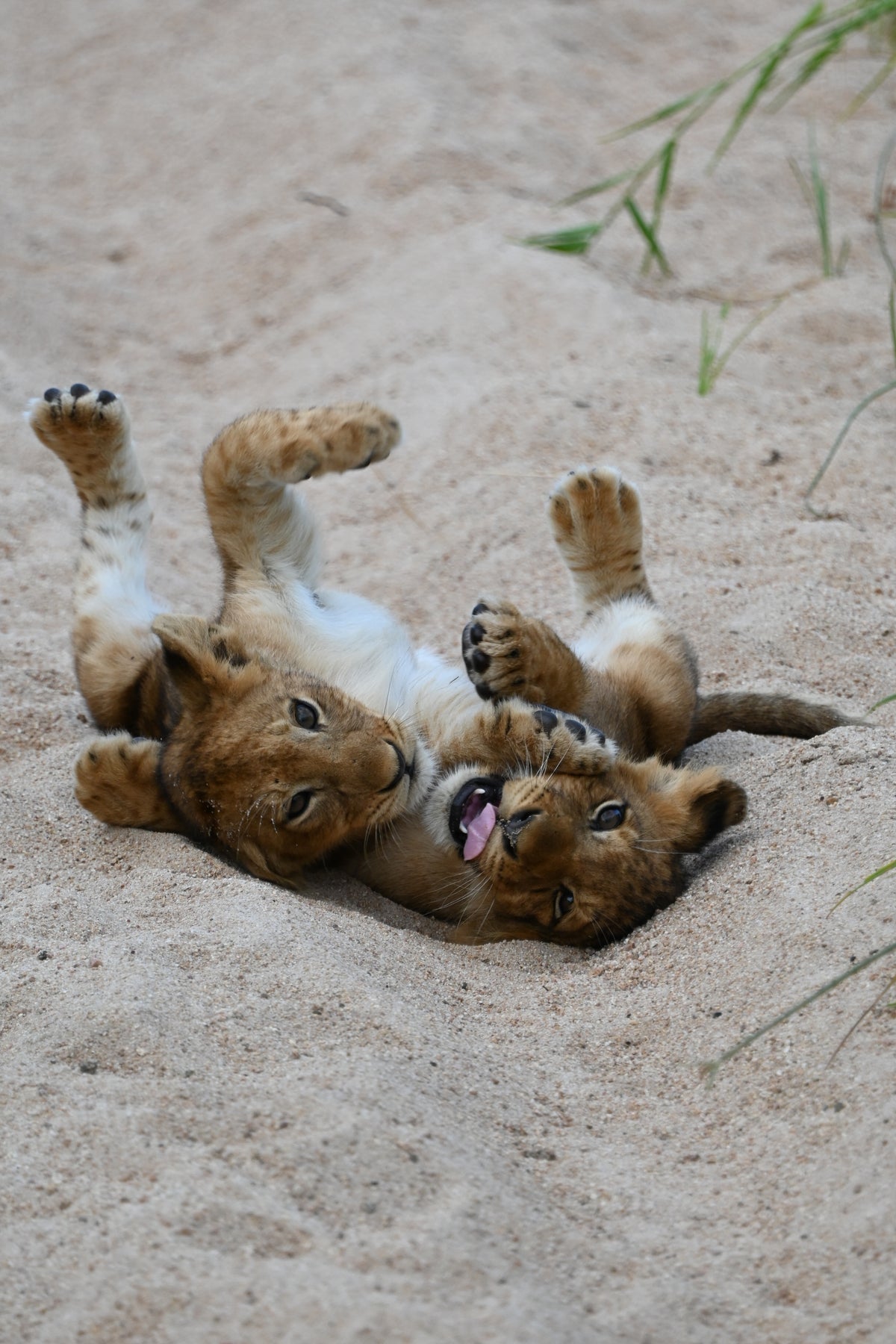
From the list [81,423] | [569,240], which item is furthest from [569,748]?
[569,240]

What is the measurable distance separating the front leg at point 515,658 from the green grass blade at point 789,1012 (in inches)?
56.4

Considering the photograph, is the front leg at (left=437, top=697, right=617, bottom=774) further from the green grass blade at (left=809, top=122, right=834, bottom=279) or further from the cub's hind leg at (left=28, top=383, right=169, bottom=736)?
the green grass blade at (left=809, top=122, right=834, bottom=279)

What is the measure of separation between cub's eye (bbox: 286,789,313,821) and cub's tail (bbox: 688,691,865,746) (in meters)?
1.34

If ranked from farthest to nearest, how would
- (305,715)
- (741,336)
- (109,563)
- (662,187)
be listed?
(741,336)
(662,187)
(109,563)
(305,715)

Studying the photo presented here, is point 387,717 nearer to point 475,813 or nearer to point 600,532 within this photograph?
point 475,813

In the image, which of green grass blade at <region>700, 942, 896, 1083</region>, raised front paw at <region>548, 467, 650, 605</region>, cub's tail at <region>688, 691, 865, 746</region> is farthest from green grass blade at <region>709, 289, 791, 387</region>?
green grass blade at <region>700, 942, 896, 1083</region>

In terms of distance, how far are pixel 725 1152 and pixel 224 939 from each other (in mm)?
1196

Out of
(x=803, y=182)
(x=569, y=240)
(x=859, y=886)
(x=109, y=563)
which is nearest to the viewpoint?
(x=859, y=886)

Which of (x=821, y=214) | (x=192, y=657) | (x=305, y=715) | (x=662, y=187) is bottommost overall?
(x=305, y=715)

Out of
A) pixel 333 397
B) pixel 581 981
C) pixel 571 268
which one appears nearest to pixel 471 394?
pixel 333 397

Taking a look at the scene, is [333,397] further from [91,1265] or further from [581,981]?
[91,1265]

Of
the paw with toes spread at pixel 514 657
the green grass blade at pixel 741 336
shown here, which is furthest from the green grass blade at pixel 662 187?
the paw with toes spread at pixel 514 657

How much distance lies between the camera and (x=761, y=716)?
4.43 metres

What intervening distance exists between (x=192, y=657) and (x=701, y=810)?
1.40m
